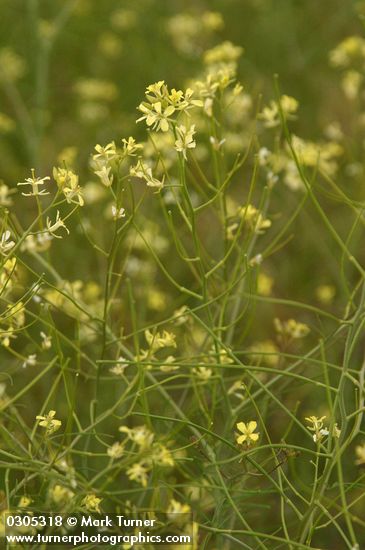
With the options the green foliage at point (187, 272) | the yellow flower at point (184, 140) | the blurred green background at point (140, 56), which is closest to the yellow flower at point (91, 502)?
the green foliage at point (187, 272)

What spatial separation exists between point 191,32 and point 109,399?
2225mm

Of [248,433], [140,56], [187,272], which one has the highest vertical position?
[140,56]

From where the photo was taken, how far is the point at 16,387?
3.14 metres

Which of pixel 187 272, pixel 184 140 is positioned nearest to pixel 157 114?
pixel 184 140

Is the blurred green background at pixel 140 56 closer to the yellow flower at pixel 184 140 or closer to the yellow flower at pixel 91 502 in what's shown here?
the yellow flower at pixel 184 140

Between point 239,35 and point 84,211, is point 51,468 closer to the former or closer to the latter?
point 84,211

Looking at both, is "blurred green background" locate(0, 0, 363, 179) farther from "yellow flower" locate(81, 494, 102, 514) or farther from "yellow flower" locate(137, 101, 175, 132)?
"yellow flower" locate(81, 494, 102, 514)

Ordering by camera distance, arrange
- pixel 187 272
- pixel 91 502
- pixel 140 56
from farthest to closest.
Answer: pixel 140 56 < pixel 187 272 < pixel 91 502

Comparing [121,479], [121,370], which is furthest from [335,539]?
[121,370]

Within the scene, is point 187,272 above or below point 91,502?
above

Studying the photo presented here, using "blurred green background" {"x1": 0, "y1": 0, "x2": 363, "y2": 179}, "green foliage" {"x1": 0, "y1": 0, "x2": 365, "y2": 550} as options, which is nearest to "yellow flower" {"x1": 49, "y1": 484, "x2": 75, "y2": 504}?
"green foliage" {"x1": 0, "y1": 0, "x2": 365, "y2": 550}

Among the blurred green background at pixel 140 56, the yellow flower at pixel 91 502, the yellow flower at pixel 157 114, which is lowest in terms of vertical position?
the yellow flower at pixel 91 502

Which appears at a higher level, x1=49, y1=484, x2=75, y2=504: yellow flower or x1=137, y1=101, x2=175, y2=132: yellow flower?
x1=137, y1=101, x2=175, y2=132: yellow flower

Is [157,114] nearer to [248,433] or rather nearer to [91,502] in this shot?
[248,433]
